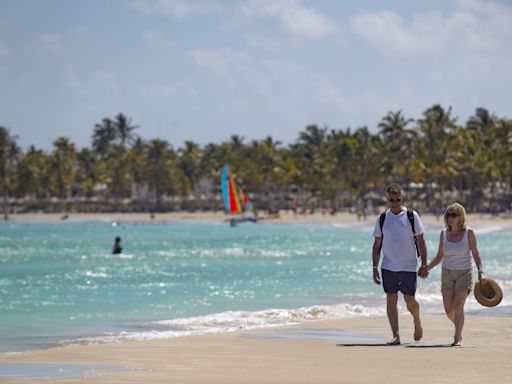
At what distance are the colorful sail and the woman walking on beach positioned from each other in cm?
9367

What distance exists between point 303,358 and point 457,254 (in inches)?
74.4

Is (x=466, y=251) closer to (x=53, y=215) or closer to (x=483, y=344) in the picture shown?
(x=483, y=344)

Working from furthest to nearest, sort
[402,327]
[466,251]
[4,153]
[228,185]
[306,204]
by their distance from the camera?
[4,153]
[306,204]
[228,185]
[402,327]
[466,251]

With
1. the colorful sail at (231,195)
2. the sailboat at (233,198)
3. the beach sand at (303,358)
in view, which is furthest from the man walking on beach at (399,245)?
the colorful sail at (231,195)

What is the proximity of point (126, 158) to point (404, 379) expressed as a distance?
470 feet

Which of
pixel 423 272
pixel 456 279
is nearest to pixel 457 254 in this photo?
pixel 456 279

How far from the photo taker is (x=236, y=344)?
12.2 metres

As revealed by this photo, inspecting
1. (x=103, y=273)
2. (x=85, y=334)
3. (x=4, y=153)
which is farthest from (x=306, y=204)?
(x=85, y=334)

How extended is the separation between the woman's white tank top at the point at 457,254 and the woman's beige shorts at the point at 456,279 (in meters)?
0.05

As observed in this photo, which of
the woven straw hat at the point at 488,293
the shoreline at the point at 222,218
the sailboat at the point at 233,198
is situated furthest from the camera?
the sailboat at the point at 233,198

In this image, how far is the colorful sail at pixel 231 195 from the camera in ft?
351

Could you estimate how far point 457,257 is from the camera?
10961 millimetres

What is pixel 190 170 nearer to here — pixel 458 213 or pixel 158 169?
pixel 158 169

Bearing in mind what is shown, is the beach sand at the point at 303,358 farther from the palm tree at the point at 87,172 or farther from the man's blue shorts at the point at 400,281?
the palm tree at the point at 87,172
